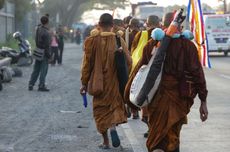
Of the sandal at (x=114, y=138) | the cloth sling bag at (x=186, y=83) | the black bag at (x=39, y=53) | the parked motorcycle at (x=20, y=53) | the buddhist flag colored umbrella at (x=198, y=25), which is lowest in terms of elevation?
the sandal at (x=114, y=138)

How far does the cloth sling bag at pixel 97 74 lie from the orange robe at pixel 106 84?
0.04 m

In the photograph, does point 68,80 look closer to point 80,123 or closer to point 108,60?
point 80,123

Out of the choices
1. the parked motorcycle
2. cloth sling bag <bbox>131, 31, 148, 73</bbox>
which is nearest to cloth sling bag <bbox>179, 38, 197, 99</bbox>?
cloth sling bag <bbox>131, 31, 148, 73</bbox>

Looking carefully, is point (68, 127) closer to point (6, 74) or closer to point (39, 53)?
point (39, 53)

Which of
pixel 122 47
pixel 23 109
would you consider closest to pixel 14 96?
pixel 23 109

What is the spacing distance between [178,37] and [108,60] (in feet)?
8.07

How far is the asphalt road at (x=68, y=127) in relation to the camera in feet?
29.7

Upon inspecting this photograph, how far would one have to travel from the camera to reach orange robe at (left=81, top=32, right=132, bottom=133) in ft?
27.9

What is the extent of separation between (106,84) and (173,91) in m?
2.48

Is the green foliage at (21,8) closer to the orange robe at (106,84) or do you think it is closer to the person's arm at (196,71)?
the orange robe at (106,84)

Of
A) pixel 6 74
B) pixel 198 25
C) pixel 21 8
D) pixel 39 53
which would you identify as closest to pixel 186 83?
pixel 198 25

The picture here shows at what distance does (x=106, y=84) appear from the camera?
8594 millimetres

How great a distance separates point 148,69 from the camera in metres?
6.16

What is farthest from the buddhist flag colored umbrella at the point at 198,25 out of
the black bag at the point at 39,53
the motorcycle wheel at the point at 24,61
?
the motorcycle wheel at the point at 24,61
